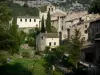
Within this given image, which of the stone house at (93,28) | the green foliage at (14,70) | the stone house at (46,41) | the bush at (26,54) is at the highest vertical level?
the stone house at (93,28)

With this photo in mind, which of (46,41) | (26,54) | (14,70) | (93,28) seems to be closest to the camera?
(14,70)

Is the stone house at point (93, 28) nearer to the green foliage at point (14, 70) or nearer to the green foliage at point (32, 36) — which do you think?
the green foliage at point (32, 36)

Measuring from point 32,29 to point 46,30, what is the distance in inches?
460

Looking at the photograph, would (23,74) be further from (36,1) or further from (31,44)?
(36,1)

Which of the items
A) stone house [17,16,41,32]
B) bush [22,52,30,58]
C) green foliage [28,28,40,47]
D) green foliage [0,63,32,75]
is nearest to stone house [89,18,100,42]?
bush [22,52,30,58]

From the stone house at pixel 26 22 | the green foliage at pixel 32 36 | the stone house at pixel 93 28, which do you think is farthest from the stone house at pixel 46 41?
the stone house at pixel 26 22

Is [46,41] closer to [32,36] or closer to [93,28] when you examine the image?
[93,28]

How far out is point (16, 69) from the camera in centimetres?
4178

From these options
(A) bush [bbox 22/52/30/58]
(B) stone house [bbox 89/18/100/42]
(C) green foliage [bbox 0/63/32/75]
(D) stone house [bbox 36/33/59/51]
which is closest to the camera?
(C) green foliage [bbox 0/63/32/75]

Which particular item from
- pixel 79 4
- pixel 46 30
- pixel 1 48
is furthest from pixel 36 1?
pixel 1 48

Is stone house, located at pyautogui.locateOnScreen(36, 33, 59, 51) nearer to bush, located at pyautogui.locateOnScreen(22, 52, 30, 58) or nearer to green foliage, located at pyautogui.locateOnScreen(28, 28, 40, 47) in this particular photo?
green foliage, located at pyautogui.locateOnScreen(28, 28, 40, 47)

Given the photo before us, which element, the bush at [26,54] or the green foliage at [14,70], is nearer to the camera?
the green foliage at [14,70]

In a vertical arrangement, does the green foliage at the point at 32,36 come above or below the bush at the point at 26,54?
above

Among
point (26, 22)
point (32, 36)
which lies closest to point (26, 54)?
point (32, 36)
